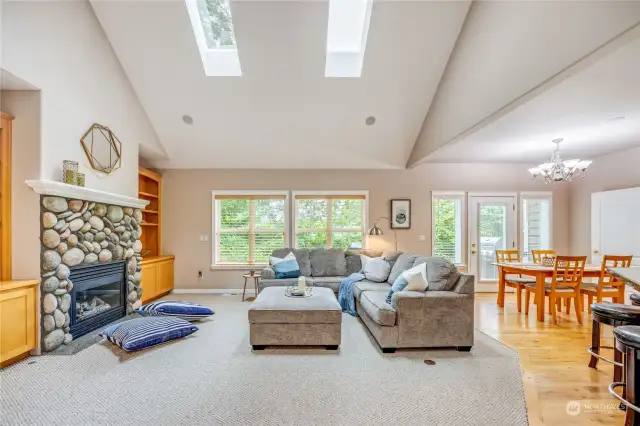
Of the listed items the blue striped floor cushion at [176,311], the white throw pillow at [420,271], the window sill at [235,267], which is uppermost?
the white throw pillow at [420,271]

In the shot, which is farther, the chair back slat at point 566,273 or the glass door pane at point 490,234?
the glass door pane at point 490,234

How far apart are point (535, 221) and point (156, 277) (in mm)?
7360

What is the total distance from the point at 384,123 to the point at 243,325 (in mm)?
3954

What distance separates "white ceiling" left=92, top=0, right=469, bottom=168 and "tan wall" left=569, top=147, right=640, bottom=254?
11.1 feet

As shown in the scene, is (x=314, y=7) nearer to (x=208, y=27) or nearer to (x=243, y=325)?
(x=208, y=27)

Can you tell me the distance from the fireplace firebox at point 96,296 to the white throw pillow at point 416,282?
12.1ft

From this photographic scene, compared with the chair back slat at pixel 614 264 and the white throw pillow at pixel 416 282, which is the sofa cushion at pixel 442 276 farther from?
the chair back slat at pixel 614 264

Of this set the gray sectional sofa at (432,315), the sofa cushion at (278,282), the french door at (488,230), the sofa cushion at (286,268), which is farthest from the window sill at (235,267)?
the french door at (488,230)

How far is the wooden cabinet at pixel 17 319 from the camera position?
10.2 feet

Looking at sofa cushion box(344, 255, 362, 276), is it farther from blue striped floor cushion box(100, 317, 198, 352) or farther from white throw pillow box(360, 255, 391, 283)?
blue striped floor cushion box(100, 317, 198, 352)

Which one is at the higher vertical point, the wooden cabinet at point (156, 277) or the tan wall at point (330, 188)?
the tan wall at point (330, 188)

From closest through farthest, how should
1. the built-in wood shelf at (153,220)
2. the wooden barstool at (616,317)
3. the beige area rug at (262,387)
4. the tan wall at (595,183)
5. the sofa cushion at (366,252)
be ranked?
the beige area rug at (262,387), the wooden barstool at (616,317), the tan wall at (595,183), the sofa cushion at (366,252), the built-in wood shelf at (153,220)

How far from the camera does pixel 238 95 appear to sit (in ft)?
18.1

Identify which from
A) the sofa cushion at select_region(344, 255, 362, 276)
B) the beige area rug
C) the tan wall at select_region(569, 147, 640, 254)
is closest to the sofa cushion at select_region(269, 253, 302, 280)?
the sofa cushion at select_region(344, 255, 362, 276)
